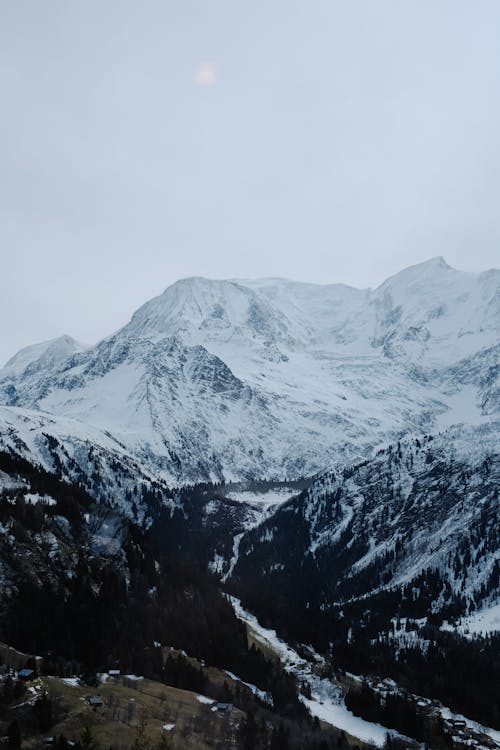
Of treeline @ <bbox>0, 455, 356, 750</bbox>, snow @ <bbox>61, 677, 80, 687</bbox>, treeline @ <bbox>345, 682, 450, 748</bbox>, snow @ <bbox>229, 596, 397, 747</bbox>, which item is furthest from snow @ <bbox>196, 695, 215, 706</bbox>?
treeline @ <bbox>345, 682, 450, 748</bbox>

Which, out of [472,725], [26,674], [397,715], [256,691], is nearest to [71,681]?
[26,674]

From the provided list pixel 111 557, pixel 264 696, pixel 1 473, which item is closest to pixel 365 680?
pixel 264 696

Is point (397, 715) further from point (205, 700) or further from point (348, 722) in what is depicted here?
point (205, 700)

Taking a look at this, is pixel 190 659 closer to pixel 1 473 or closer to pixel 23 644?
pixel 23 644

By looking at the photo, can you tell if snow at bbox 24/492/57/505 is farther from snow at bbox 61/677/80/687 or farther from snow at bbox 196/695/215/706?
snow at bbox 196/695/215/706

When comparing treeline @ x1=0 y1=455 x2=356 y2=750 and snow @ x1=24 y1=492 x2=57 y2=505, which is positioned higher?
snow @ x1=24 y1=492 x2=57 y2=505

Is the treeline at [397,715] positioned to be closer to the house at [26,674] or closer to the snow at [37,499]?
the house at [26,674]

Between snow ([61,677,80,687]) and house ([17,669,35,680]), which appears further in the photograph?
snow ([61,677,80,687])

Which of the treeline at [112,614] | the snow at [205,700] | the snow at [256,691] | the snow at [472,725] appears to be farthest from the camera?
the snow at [472,725]

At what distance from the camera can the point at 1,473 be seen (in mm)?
193250

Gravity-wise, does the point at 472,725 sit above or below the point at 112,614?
below

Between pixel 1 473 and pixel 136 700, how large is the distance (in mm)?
91582

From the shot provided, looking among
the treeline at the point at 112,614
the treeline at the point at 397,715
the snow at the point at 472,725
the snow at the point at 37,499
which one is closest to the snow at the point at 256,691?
the treeline at the point at 112,614

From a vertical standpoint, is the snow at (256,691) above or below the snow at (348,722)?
above
